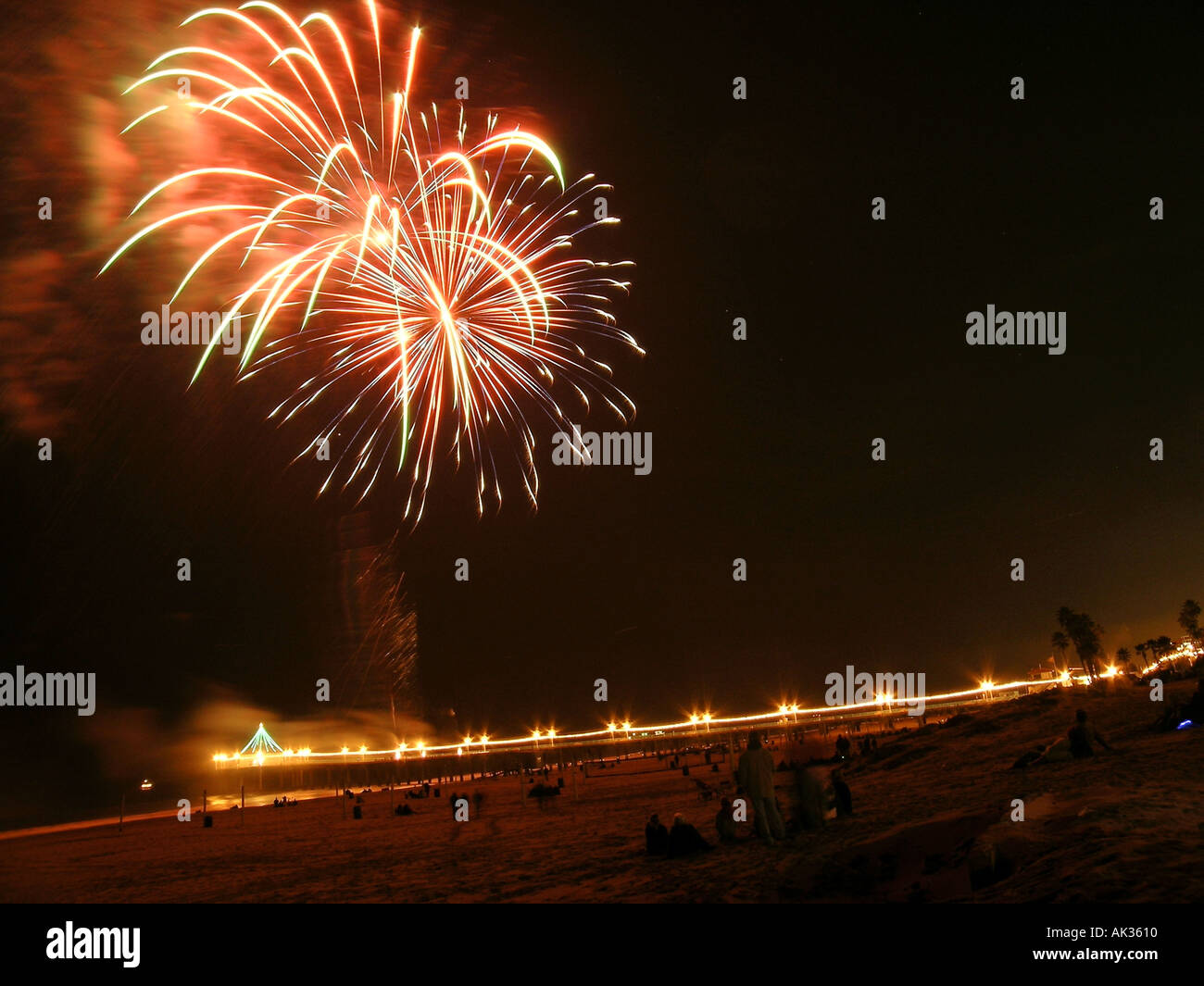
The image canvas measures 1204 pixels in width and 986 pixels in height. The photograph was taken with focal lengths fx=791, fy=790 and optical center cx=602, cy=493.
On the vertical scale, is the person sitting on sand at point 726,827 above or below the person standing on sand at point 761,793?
below

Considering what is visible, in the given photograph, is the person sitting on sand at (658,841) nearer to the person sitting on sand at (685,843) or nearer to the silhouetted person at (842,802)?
the person sitting on sand at (685,843)

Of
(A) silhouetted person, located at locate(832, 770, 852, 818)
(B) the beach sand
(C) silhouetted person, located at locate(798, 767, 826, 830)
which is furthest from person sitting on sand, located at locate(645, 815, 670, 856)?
(A) silhouetted person, located at locate(832, 770, 852, 818)

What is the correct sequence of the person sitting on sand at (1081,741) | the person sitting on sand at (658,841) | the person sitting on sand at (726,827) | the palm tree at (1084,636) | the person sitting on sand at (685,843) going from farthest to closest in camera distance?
1. the palm tree at (1084,636)
2. the person sitting on sand at (1081,741)
3. the person sitting on sand at (658,841)
4. the person sitting on sand at (726,827)
5. the person sitting on sand at (685,843)

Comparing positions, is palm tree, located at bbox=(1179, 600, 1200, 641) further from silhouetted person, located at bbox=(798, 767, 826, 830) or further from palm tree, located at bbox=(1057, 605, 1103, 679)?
silhouetted person, located at bbox=(798, 767, 826, 830)

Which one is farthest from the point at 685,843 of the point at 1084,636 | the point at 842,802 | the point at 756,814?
the point at 1084,636

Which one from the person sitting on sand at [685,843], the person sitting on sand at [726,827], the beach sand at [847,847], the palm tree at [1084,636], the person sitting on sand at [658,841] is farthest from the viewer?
the palm tree at [1084,636]

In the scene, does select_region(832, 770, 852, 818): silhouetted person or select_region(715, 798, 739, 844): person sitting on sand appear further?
select_region(832, 770, 852, 818): silhouetted person

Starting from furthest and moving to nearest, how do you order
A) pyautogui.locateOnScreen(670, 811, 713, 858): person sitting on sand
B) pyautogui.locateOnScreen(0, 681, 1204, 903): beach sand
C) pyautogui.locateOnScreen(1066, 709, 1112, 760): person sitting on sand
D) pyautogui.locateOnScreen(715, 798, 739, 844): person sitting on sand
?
pyautogui.locateOnScreen(1066, 709, 1112, 760): person sitting on sand → pyautogui.locateOnScreen(715, 798, 739, 844): person sitting on sand → pyautogui.locateOnScreen(670, 811, 713, 858): person sitting on sand → pyautogui.locateOnScreen(0, 681, 1204, 903): beach sand

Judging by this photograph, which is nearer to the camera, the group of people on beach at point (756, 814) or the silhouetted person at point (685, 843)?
the group of people on beach at point (756, 814)

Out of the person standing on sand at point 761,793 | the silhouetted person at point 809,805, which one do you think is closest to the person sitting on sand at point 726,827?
the person standing on sand at point 761,793

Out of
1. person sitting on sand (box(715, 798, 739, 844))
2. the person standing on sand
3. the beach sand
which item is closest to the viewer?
the beach sand
